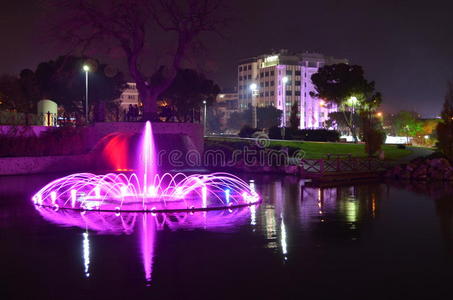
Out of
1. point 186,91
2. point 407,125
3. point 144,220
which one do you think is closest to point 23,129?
point 144,220

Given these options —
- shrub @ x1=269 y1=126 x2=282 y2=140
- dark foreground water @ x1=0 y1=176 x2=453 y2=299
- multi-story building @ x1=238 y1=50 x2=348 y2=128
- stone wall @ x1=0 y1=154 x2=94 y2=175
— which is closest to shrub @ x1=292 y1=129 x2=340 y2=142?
shrub @ x1=269 y1=126 x2=282 y2=140

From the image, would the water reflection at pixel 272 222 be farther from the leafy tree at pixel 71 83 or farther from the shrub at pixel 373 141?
the leafy tree at pixel 71 83

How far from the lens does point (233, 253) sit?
1150 cm

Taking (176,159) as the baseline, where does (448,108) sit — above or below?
above

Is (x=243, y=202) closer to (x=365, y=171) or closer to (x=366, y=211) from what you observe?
(x=366, y=211)

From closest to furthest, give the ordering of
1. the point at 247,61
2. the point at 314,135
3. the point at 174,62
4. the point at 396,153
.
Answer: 1. the point at 174,62
2. the point at 396,153
3. the point at 314,135
4. the point at 247,61

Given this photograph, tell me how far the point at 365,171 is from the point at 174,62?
16283 mm

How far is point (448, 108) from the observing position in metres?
35.7

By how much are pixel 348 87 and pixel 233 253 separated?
251 ft

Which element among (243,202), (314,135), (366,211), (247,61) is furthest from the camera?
(247,61)

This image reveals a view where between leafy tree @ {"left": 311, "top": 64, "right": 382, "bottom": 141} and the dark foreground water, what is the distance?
6799 cm

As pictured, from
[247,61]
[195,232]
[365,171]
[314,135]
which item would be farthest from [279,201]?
[247,61]

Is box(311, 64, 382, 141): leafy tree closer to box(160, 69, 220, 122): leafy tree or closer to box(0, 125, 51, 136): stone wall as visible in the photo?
box(160, 69, 220, 122): leafy tree

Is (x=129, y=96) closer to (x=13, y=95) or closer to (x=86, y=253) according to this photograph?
(x=13, y=95)
